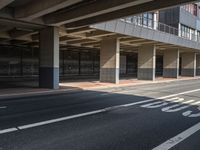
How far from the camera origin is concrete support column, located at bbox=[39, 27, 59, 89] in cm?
1833

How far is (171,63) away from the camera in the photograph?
39.6 meters

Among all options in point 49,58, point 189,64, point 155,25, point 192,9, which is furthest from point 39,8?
point 189,64

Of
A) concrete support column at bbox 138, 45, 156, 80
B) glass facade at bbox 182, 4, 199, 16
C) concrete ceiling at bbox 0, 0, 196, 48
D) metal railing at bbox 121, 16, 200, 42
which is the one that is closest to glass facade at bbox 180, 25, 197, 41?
metal railing at bbox 121, 16, 200, 42

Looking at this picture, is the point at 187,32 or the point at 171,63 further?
the point at 187,32

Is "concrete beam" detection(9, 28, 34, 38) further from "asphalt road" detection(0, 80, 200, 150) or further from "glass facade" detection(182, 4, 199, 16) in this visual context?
"glass facade" detection(182, 4, 199, 16)

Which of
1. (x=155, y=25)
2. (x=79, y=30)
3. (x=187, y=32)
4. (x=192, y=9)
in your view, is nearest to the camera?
(x=79, y=30)

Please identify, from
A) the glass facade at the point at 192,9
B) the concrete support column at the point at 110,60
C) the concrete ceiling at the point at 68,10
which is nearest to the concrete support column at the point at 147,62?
the concrete support column at the point at 110,60

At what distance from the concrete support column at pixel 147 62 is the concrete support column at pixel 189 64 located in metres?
17.3

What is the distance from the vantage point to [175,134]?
6.66 meters

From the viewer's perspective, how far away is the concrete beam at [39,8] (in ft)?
41.6

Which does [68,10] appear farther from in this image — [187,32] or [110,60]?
[187,32]

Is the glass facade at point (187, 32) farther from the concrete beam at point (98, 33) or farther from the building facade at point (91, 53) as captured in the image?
the concrete beam at point (98, 33)

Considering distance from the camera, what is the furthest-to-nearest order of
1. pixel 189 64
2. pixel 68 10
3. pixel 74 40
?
pixel 189 64
pixel 74 40
pixel 68 10

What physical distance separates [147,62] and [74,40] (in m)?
10.4
